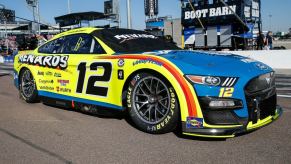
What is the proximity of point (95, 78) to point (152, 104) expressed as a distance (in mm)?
970

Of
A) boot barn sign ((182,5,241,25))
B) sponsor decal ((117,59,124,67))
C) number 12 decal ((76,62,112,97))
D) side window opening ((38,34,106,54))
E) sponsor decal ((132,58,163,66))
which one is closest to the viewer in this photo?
sponsor decal ((132,58,163,66))

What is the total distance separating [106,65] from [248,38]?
15.6 metres

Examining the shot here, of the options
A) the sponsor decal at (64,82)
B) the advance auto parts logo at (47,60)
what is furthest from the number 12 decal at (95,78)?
the advance auto parts logo at (47,60)

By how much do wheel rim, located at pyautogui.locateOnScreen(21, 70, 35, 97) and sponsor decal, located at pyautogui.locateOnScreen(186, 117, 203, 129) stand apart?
3.24 metres

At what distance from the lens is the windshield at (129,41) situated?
432 centimetres

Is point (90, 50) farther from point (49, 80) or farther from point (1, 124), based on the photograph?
A: point (1, 124)

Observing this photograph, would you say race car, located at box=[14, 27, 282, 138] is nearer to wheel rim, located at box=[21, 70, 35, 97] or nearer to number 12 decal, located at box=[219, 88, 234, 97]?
number 12 decal, located at box=[219, 88, 234, 97]

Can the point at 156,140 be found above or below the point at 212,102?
below

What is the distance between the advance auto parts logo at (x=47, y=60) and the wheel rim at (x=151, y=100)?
1452 mm

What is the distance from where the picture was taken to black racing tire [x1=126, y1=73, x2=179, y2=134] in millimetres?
3414

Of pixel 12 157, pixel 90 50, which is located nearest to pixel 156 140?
pixel 12 157

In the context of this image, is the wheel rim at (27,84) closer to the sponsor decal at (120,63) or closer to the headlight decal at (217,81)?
the sponsor decal at (120,63)

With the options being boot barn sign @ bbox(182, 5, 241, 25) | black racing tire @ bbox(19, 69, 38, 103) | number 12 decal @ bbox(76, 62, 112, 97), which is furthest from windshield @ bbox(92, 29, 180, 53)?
boot barn sign @ bbox(182, 5, 241, 25)

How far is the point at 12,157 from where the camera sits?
3.03 meters
